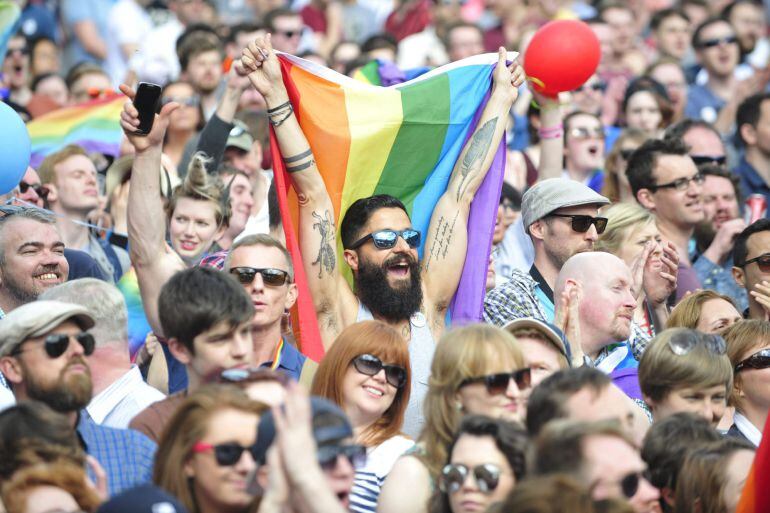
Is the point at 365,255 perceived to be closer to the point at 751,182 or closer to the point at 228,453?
the point at 228,453

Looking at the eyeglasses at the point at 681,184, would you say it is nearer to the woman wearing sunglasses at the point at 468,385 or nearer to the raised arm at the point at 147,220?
the raised arm at the point at 147,220

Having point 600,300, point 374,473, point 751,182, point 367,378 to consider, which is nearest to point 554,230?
point 600,300

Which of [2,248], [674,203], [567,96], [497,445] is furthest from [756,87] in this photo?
[497,445]

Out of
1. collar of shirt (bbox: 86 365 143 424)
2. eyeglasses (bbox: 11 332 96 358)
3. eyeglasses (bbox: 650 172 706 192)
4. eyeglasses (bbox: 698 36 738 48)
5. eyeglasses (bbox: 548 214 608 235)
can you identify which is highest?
eyeglasses (bbox: 698 36 738 48)

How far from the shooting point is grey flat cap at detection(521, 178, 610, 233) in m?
7.29

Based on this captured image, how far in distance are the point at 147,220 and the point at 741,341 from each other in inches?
108

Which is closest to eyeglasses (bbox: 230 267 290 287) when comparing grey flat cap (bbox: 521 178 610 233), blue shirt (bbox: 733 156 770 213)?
grey flat cap (bbox: 521 178 610 233)

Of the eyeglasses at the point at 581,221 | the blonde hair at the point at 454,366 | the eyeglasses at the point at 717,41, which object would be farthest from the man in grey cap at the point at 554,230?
the eyeglasses at the point at 717,41

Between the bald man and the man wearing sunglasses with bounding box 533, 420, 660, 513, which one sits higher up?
the bald man

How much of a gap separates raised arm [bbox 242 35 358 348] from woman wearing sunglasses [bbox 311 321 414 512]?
1.17 meters

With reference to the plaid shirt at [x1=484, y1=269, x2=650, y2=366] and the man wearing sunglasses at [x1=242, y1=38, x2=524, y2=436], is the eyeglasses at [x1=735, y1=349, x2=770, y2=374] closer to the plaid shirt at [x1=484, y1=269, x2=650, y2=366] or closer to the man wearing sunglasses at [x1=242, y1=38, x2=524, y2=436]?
the plaid shirt at [x1=484, y1=269, x2=650, y2=366]

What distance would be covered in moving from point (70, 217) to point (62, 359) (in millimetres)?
3611

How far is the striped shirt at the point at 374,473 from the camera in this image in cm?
527

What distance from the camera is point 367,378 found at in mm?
5551
